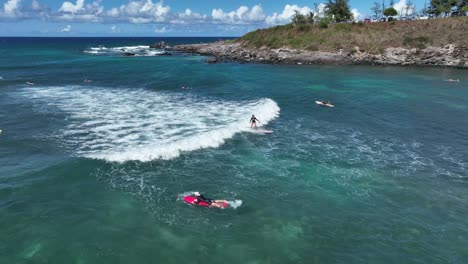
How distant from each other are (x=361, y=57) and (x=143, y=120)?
85005 millimetres

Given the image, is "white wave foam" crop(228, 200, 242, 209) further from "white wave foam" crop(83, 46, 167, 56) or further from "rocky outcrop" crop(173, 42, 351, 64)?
"white wave foam" crop(83, 46, 167, 56)

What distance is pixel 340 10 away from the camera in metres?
137

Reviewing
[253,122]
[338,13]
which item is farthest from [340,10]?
[253,122]

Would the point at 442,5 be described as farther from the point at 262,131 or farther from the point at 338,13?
the point at 262,131

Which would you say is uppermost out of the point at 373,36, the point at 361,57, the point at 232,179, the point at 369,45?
the point at 373,36

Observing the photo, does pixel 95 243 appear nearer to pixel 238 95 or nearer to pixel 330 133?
pixel 330 133

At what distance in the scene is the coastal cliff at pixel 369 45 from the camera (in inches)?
3984

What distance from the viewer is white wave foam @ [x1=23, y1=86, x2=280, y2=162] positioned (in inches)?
1367

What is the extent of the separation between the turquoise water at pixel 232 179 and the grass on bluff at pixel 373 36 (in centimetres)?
5752

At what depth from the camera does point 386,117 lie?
48.2 meters

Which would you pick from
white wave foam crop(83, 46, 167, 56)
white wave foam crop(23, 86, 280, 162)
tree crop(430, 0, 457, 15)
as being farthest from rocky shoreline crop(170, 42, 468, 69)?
white wave foam crop(23, 86, 280, 162)

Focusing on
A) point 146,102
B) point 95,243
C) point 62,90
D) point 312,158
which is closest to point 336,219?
point 312,158

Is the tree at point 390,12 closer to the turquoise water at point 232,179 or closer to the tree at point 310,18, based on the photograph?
the tree at point 310,18

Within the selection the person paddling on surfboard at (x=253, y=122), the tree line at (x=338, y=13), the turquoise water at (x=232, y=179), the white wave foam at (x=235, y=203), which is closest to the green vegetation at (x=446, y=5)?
the tree line at (x=338, y=13)
